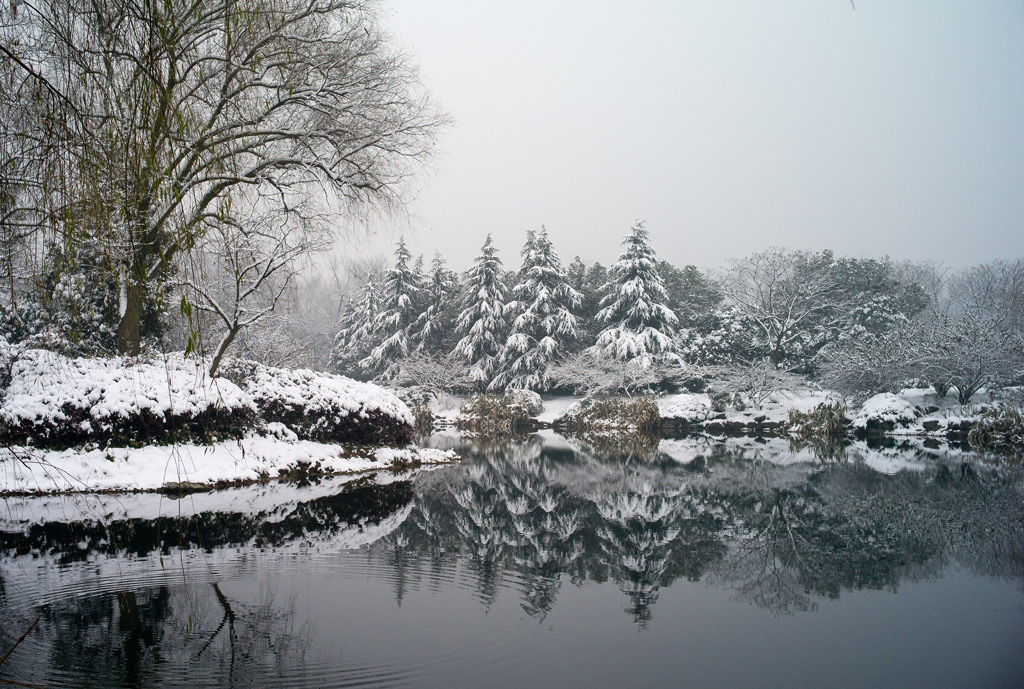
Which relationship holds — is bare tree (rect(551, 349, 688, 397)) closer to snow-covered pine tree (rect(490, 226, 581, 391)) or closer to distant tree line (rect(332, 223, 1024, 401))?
distant tree line (rect(332, 223, 1024, 401))

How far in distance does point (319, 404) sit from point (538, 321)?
2062cm

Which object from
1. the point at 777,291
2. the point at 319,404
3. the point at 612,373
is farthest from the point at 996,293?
the point at 319,404

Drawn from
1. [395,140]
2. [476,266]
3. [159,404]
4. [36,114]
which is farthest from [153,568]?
[476,266]

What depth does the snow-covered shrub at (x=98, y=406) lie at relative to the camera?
9.12 meters

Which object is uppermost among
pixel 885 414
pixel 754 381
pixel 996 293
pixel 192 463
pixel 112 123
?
pixel 996 293

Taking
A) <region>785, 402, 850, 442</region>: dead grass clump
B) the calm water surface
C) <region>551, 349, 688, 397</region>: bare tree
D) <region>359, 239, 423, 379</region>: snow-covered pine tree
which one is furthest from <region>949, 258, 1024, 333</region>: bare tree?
<region>359, 239, 423, 379</region>: snow-covered pine tree

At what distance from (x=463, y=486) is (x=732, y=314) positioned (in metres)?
24.6

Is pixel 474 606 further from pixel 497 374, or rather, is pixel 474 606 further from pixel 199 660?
pixel 497 374

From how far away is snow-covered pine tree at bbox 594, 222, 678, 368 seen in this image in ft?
96.3

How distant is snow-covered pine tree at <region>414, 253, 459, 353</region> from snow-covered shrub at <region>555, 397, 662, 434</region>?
32.6ft

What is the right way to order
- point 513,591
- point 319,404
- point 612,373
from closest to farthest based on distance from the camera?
point 513,591
point 319,404
point 612,373

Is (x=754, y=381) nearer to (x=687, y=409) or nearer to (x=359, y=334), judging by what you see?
(x=687, y=409)

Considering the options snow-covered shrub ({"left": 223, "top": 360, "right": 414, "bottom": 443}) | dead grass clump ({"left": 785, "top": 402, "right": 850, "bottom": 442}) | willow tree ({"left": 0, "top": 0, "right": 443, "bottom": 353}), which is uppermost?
willow tree ({"left": 0, "top": 0, "right": 443, "bottom": 353})

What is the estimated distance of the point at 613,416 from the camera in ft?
84.6
